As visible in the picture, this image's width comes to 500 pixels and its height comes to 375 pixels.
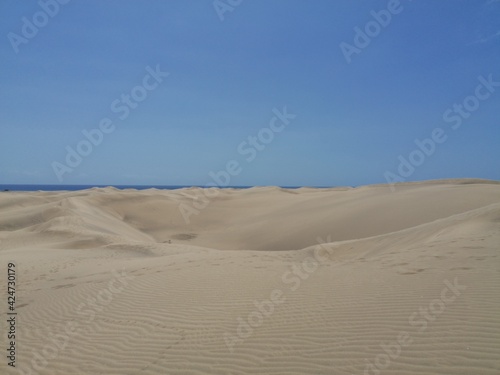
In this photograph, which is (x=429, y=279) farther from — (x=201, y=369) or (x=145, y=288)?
(x=145, y=288)

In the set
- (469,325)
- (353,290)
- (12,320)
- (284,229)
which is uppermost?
(284,229)

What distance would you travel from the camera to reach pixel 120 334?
19.0 feet

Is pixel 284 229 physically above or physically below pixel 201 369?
above

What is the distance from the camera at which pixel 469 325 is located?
446 centimetres

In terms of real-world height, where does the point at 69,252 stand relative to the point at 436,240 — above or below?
above

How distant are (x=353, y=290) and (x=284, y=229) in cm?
1441

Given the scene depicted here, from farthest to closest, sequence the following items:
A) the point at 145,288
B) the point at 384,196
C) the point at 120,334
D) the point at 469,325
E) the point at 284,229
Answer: the point at 384,196, the point at 284,229, the point at 145,288, the point at 120,334, the point at 469,325

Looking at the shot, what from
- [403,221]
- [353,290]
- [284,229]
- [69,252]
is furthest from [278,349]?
[284,229]

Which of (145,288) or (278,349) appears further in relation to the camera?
(145,288)

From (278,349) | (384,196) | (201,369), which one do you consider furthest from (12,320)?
(384,196)

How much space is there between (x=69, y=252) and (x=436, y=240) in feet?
38.6

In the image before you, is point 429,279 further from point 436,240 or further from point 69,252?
point 69,252

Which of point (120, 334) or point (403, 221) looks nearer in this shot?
point (120, 334)

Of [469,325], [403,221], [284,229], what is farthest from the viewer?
[284,229]
